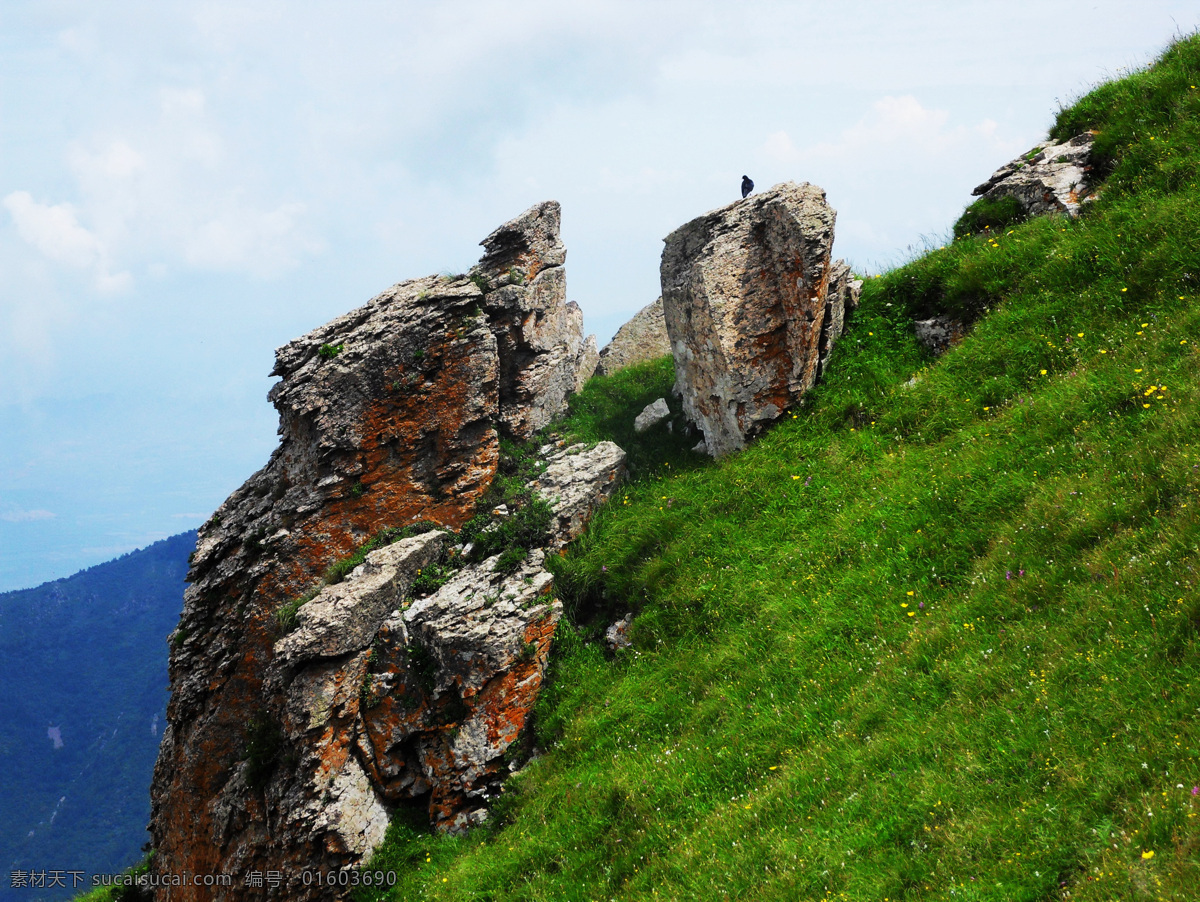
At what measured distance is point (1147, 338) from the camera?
1309 cm

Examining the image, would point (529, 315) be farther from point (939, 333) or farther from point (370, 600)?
point (939, 333)

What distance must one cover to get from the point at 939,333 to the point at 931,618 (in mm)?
9883

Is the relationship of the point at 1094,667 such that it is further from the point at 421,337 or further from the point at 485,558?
the point at 421,337

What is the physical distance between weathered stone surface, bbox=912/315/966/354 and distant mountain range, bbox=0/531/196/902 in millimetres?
150642

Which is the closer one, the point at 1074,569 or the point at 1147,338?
the point at 1074,569

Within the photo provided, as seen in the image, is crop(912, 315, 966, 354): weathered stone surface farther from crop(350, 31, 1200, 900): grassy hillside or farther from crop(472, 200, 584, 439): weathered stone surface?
crop(472, 200, 584, 439): weathered stone surface

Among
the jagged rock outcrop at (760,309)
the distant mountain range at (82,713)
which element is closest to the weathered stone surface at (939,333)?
the jagged rock outcrop at (760,309)

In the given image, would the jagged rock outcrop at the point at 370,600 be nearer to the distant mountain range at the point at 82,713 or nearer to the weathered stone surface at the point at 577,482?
the weathered stone surface at the point at 577,482

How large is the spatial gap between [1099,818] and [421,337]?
17.5 meters

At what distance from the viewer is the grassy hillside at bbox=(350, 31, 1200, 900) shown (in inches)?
286

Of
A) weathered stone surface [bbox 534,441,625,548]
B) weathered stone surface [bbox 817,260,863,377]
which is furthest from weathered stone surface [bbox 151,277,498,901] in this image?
weathered stone surface [bbox 817,260,863,377]

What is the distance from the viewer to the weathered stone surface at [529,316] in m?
21.5

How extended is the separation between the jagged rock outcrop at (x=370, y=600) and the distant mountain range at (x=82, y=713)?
135538mm

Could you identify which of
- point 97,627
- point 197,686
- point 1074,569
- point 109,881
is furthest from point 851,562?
point 97,627
